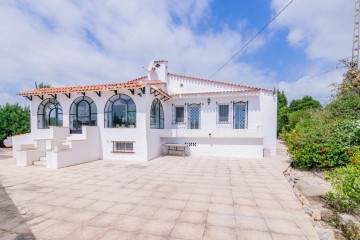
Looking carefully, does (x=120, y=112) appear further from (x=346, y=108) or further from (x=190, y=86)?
(x=346, y=108)

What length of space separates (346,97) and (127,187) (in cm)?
1420

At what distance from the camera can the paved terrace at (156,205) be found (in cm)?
320

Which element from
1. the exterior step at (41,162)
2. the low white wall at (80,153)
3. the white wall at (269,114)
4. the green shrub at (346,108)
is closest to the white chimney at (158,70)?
the low white wall at (80,153)

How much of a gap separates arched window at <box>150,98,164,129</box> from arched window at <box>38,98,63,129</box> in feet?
18.2

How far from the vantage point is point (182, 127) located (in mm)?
12828

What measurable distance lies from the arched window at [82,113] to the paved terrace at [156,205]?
12.6 ft

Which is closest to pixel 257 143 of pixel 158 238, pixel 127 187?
pixel 127 187

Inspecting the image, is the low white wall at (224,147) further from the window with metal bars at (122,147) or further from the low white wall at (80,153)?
the low white wall at (80,153)

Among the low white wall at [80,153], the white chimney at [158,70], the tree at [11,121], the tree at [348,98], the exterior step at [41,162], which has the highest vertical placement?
the white chimney at [158,70]

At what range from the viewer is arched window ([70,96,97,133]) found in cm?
1057

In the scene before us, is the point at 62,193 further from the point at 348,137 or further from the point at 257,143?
the point at 348,137

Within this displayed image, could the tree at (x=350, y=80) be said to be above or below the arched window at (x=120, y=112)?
above

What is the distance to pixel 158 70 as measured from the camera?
1430 centimetres

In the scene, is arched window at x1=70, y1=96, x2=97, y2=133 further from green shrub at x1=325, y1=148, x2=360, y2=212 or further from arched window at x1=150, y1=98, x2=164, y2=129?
green shrub at x1=325, y1=148, x2=360, y2=212
